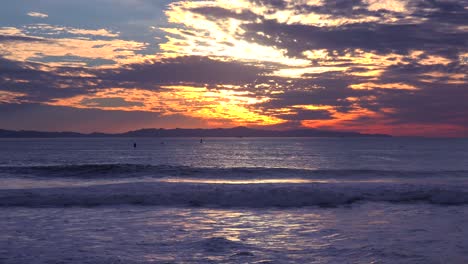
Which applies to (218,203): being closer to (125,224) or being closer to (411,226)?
(125,224)

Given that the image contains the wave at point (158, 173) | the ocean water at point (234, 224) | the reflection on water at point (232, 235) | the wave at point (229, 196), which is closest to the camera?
the reflection on water at point (232, 235)

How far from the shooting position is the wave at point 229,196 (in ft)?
74.3

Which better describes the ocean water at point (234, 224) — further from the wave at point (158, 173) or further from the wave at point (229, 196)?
the wave at point (158, 173)

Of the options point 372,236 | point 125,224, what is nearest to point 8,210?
point 125,224

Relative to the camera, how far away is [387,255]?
11.4m

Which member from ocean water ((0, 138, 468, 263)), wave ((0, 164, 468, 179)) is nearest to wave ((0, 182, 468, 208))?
ocean water ((0, 138, 468, 263))

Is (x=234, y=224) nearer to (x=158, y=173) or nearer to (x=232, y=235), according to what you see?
(x=232, y=235)

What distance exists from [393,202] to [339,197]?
3.03 metres

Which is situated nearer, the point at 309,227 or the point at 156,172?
the point at 309,227

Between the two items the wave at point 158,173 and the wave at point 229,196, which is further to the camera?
the wave at point 158,173

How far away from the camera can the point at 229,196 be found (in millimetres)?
24859

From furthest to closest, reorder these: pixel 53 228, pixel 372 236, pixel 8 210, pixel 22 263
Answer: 1. pixel 8 210
2. pixel 53 228
3. pixel 372 236
4. pixel 22 263

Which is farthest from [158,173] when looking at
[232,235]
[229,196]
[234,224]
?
[232,235]

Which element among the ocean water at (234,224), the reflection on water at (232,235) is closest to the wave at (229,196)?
the ocean water at (234,224)
